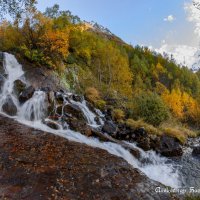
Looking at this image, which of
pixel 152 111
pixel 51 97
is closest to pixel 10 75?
pixel 51 97

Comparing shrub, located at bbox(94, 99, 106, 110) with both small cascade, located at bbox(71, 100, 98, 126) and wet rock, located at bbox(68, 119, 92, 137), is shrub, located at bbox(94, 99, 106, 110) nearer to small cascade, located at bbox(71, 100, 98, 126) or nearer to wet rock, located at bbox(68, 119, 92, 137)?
small cascade, located at bbox(71, 100, 98, 126)

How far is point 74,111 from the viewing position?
57.4 feet

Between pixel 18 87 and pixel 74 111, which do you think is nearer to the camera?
pixel 74 111

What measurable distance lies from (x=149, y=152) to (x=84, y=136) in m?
4.16

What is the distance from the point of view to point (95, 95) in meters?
24.4

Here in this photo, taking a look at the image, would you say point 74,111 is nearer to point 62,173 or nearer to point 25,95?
point 25,95

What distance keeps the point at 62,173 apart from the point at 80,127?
6608mm

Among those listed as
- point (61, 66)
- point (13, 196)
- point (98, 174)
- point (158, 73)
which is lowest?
Result: point (13, 196)

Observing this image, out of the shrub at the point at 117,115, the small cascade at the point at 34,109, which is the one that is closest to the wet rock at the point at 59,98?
the small cascade at the point at 34,109

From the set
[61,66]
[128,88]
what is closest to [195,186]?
[61,66]

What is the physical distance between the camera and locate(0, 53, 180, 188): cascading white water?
12357mm

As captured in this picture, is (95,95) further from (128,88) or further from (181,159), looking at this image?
(128,88)

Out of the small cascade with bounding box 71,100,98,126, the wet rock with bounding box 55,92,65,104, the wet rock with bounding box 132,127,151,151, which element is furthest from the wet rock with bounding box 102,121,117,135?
the wet rock with bounding box 55,92,65,104

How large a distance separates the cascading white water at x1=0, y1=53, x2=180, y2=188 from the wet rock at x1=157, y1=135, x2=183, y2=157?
2.68ft
